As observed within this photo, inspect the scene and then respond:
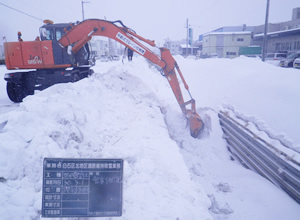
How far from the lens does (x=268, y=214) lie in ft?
13.1

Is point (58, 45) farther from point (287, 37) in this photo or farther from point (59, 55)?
point (287, 37)

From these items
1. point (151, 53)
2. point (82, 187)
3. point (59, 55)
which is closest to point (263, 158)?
point (82, 187)

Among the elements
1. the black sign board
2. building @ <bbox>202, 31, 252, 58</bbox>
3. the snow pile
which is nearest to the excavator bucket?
the snow pile

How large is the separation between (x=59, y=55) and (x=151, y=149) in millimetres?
6977

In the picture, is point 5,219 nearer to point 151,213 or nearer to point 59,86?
point 151,213

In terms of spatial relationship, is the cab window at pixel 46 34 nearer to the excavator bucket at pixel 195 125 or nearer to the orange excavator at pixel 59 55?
the orange excavator at pixel 59 55

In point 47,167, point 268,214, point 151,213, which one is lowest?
point 268,214

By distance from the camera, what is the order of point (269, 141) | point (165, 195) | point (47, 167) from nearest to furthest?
point (47, 167) → point (165, 195) → point (269, 141)

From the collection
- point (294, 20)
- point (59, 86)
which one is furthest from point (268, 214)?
point (294, 20)

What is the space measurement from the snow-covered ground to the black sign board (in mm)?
1110

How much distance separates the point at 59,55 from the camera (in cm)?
955

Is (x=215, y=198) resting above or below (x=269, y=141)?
below

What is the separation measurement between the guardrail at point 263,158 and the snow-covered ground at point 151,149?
0.59 feet

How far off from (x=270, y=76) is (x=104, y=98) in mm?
5971
